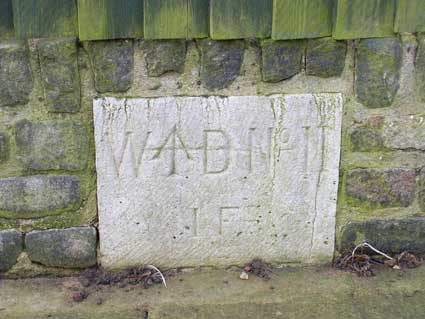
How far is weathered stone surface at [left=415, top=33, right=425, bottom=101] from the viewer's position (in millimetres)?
2254

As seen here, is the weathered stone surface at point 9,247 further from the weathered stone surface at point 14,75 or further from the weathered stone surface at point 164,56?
the weathered stone surface at point 164,56

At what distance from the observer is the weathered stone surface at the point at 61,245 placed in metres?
2.34

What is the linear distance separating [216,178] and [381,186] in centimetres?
65

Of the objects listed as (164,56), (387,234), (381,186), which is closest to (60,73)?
(164,56)

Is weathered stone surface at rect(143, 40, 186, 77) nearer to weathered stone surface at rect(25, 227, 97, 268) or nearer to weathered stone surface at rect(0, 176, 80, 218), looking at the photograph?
weathered stone surface at rect(0, 176, 80, 218)

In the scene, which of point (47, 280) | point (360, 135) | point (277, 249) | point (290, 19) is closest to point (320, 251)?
point (277, 249)

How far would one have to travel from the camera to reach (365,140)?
7.70 ft

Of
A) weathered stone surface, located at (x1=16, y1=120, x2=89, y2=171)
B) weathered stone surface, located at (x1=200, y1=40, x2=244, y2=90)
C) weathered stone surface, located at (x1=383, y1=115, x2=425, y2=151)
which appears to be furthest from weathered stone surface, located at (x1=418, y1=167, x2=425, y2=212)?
weathered stone surface, located at (x1=16, y1=120, x2=89, y2=171)

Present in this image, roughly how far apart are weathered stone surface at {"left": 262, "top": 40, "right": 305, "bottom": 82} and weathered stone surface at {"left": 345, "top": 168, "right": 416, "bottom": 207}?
472 millimetres

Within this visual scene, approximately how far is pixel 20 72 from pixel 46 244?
2.14 ft

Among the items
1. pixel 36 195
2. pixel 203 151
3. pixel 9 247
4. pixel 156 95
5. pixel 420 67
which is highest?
pixel 420 67

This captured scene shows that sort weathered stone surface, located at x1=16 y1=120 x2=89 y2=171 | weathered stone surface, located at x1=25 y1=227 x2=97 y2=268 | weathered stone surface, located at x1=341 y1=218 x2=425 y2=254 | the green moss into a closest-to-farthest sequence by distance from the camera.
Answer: the green moss
weathered stone surface, located at x1=16 y1=120 x2=89 y2=171
weathered stone surface, located at x1=25 y1=227 x2=97 y2=268
weathered stone surface, located at x1=341 y1=218 x2=425 y2=254

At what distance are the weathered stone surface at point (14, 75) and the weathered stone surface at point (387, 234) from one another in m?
1.33

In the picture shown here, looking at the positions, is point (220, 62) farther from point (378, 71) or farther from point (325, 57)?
point (378, 71)
